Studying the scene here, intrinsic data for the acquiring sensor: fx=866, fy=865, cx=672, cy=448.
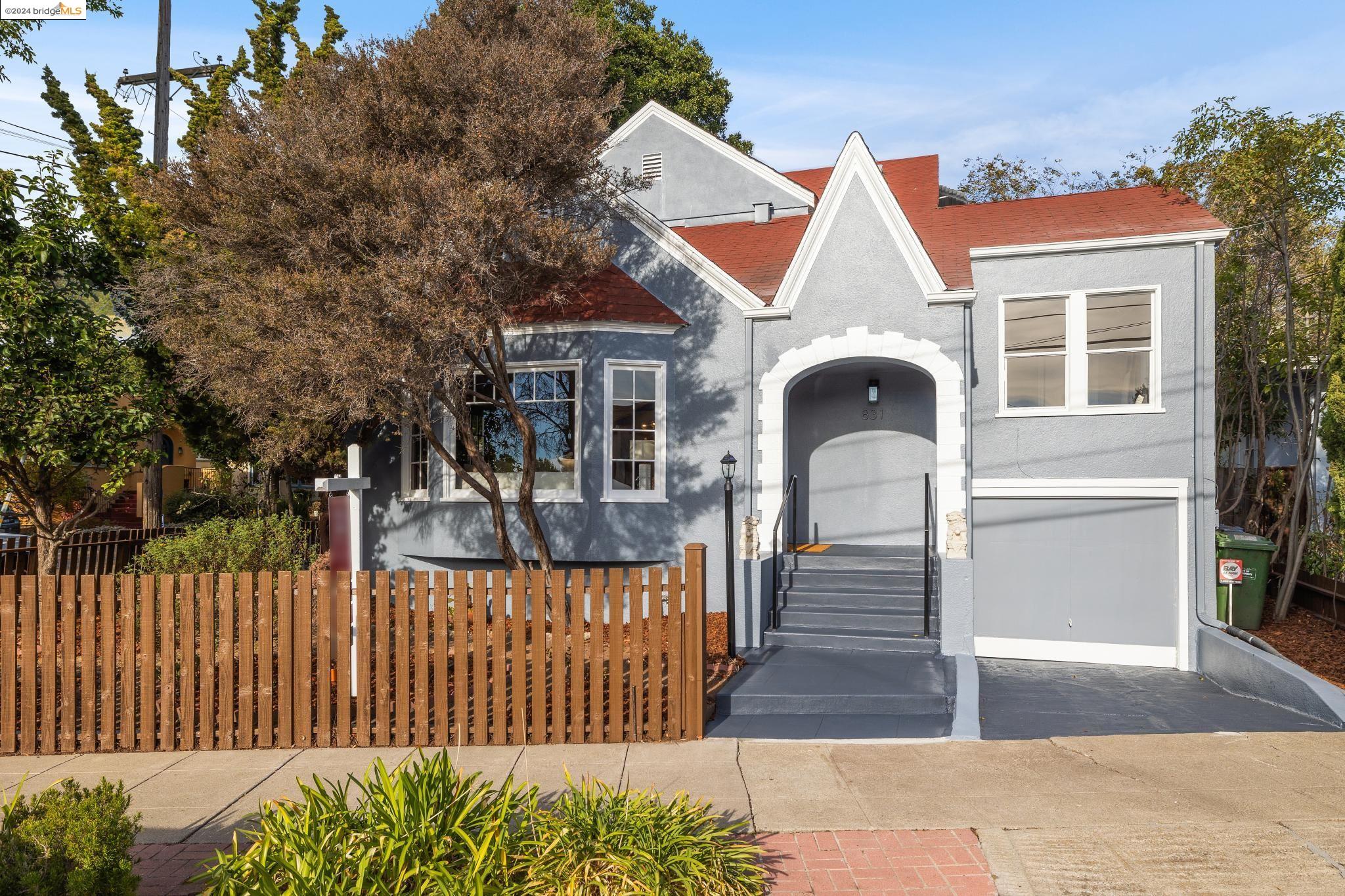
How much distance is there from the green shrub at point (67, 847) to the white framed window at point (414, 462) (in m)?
9.26

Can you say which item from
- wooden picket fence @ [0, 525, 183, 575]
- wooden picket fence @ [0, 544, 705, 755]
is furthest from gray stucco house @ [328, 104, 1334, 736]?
wooden picket fence @ [0, 525, 183, 575]

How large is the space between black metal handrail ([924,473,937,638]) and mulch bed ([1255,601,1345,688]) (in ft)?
13.3

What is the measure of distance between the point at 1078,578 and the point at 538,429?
7.36m

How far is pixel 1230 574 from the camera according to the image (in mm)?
10422

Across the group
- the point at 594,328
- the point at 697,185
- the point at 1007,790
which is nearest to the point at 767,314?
the point at 594,328

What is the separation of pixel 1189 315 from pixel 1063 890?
8556mm

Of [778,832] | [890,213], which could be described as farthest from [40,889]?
[890,213]

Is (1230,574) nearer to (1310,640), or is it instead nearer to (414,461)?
(1310,640)

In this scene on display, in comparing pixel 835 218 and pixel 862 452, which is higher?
pixel 835 218

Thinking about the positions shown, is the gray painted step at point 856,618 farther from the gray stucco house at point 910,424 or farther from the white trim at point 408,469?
the white trim at point 408,469

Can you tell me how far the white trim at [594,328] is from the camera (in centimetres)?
1169

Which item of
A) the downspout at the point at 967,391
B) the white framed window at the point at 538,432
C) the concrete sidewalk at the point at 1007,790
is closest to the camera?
the concrete sidewalk at the point at 1007,790

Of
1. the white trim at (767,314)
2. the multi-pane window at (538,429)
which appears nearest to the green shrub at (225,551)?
the multi-pane window at (538,429)

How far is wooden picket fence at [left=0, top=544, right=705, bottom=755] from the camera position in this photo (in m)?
6.55
